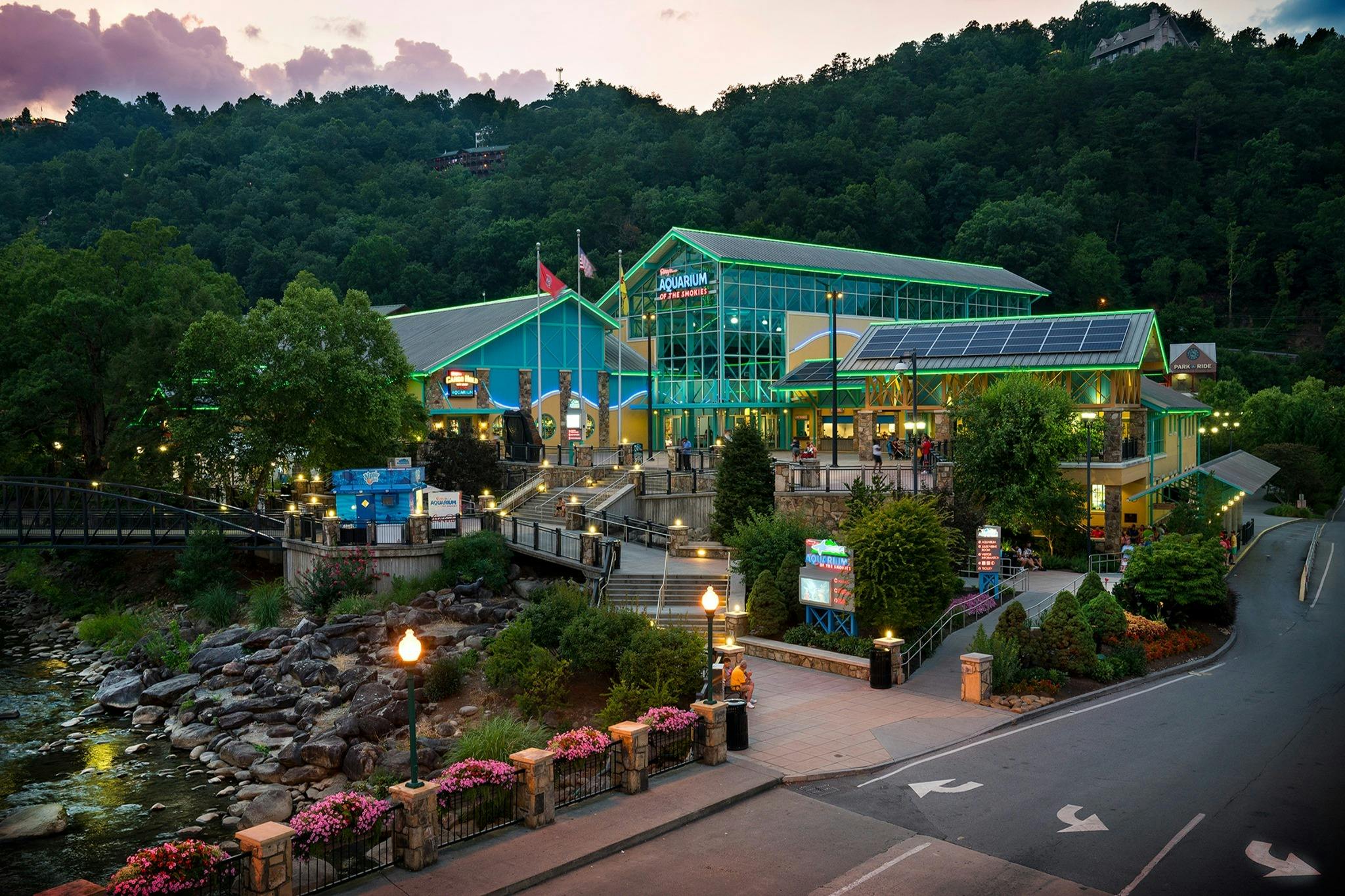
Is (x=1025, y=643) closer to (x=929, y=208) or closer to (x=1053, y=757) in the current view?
(x=1053, y=757)

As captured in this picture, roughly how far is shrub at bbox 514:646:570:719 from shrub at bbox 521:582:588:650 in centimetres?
127

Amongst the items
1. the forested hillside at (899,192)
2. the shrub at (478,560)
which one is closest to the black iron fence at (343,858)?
the shrub at (478,560)

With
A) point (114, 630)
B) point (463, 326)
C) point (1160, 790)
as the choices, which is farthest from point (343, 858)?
point (463, 326)

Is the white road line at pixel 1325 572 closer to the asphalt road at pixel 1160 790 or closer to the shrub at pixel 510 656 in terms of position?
the asphalt road at pixel 1160 790

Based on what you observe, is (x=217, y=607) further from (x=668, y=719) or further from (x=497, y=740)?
(x=668, y=719)

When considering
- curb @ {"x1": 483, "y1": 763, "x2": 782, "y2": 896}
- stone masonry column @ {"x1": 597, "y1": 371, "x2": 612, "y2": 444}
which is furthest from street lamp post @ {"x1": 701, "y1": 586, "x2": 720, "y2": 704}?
stone masonry column @ {"x1": 597, "y1": 371, "x2": 612, "y2": 444}

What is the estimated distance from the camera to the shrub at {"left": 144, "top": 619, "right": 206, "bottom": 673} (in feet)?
102

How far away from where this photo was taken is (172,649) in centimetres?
3194

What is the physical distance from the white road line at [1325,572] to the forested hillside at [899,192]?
52547mm

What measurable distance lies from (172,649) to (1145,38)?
178247mm

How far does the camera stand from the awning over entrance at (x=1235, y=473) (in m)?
44.2

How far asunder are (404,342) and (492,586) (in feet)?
108

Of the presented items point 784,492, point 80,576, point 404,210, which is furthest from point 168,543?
point 404,210

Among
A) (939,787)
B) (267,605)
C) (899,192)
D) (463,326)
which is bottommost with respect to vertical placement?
(939,787)
